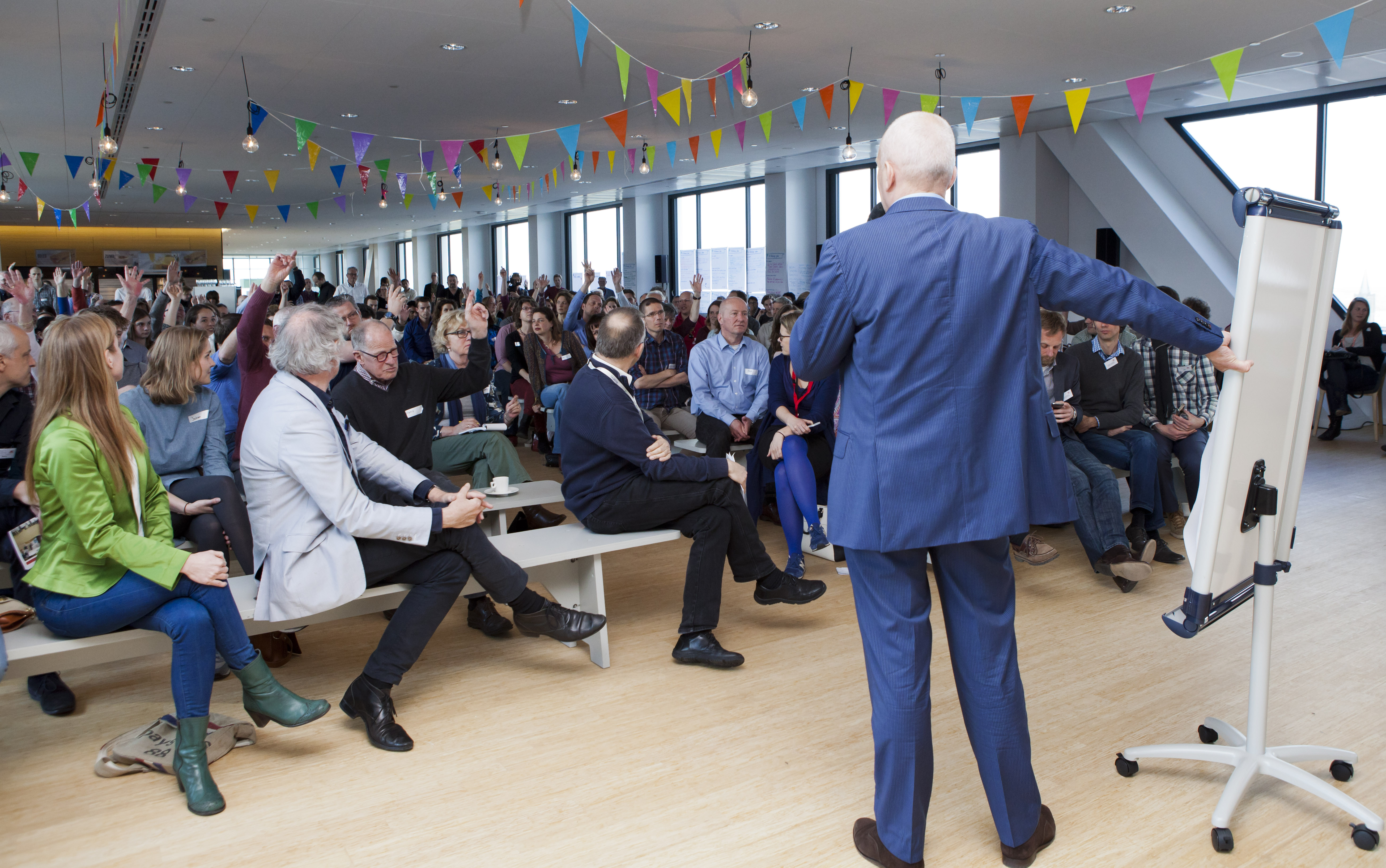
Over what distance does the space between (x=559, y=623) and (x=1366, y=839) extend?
2188 mm

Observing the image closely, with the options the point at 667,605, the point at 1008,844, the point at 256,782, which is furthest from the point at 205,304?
the point at 1008,844

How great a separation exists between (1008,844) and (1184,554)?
3110 millimetres

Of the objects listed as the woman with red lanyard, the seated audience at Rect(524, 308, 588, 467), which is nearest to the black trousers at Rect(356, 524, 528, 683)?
the woman with red lanyard

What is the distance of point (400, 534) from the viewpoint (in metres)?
2.76

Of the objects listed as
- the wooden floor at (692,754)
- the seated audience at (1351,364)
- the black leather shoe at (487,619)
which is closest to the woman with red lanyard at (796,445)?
the wooden floor at (692,754)

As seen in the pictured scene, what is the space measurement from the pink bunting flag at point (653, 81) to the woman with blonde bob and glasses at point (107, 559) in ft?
17.7

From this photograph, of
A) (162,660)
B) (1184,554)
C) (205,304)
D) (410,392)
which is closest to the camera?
(162,660)

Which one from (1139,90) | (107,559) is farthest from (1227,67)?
(107,559)

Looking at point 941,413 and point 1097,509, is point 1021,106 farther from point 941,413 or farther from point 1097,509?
point 941,413

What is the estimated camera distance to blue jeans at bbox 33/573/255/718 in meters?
2.43

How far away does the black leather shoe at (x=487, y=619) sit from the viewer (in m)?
3.60

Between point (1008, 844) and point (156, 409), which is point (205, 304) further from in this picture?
point (1008, 844)

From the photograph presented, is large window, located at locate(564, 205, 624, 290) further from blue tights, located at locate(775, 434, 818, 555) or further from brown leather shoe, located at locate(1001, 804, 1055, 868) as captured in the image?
brown leather shoe, located at locate(1001, 804, 1055, 868)

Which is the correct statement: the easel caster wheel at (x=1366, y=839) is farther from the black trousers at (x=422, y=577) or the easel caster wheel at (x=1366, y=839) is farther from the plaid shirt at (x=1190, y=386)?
the plaid shirt at (x=1190, y=386)
